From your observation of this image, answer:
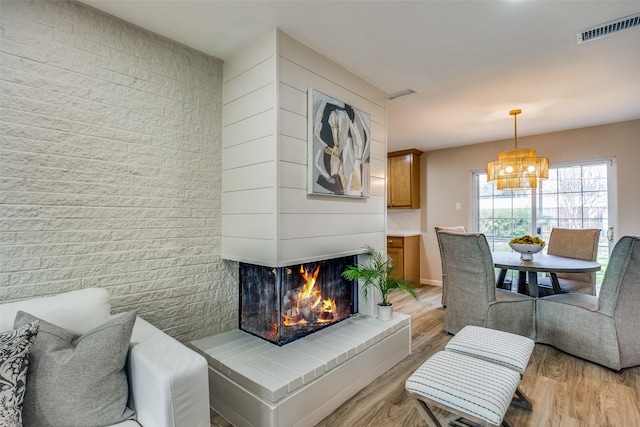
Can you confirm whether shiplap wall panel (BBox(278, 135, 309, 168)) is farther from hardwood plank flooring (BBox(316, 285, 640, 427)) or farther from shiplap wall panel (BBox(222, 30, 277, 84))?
hardwood plank flooring (BBox(316, 285, 640, 427))

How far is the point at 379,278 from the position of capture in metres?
2.66

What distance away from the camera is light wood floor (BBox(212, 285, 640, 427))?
1.87m

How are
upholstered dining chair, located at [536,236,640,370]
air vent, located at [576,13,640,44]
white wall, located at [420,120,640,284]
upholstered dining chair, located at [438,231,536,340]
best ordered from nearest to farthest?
air vent, located at [576,13,640,44]
upholstered dining chair, located at [536,236,640,370]
upholstered dining chair, located at [438,231,536,340]
white wall, located at [420,120,640,284]

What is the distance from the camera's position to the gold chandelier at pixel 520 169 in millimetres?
3375

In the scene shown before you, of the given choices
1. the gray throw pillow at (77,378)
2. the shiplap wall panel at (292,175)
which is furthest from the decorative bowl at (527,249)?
the gray throw pillow at (77,378)

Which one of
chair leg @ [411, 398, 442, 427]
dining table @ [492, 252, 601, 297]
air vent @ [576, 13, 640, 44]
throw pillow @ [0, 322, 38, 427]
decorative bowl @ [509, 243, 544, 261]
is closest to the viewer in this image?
throw pillow @ [0, 322, 38, 427]

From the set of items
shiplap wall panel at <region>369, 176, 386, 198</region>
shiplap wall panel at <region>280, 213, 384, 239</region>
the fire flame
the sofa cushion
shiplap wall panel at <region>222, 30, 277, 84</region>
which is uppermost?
shiplap wall panel at <region>222, 30, 277, 84</region>

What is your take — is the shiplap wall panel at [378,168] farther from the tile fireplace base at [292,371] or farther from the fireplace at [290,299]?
the tile fireplace base at [292,371]

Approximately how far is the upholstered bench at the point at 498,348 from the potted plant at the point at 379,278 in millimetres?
506

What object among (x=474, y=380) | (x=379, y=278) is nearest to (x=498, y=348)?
(x=474, y=380)

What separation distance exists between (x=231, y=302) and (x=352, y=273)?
3.23 feet

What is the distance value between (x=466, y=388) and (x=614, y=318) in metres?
1.92

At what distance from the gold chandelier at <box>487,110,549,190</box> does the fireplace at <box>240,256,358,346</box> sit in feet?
7.10

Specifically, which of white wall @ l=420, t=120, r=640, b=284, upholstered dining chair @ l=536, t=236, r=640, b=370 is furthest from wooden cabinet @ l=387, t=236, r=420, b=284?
upholstered dining chair @ l=536, t=236, r=640, b=370
